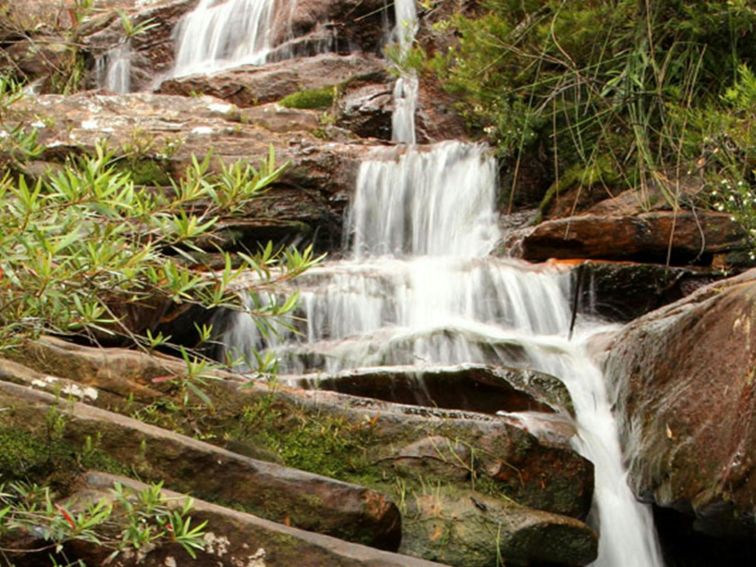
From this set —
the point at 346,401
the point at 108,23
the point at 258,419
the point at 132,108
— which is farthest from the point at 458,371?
the point at 108,23

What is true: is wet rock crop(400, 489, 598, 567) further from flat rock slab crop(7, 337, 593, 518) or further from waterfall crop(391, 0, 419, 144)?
waterfall crop(391, 0, 419, 144)

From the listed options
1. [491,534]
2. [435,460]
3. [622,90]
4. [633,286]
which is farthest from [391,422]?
[622,90]

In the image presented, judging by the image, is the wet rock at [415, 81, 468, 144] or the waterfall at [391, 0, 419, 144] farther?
the waterfall at [391, 0, 419, 144]

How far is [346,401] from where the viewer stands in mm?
4730

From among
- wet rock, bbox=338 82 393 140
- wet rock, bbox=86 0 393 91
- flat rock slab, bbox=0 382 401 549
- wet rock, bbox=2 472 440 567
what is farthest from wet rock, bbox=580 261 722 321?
wet rock, bbox=86 0 393 91

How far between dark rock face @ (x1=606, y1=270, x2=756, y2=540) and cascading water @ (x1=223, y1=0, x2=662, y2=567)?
276 mm

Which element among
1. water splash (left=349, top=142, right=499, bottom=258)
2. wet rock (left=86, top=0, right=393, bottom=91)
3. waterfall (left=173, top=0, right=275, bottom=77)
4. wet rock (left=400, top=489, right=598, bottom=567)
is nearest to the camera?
wet rock (left=400, top=489, right=598, bottom=567)

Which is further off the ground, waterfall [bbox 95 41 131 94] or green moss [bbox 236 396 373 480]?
waterfall [bbox 95 41 131 94]

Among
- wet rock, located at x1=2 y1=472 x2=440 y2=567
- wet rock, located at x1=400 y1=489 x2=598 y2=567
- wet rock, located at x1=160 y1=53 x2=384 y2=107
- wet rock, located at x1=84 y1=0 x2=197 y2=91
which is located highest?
wet rock, located at x1=84 y1=0 x2=197 y2=91

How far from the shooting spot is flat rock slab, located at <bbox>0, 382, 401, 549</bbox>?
349 cm

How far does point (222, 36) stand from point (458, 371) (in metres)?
10.7

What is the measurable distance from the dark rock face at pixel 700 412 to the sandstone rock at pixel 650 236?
2.22 meters

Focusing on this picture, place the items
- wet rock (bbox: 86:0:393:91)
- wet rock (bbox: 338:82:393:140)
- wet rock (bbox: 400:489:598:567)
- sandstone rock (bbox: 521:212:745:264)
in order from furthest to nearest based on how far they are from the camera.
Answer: wet rock (bbox: 86:0:393:91) < wet rock (bbox: 338:82:393:140) < sandstone rock (bbox: 521:212:745:264) < wet rock (bbox: 400:489:598:567)

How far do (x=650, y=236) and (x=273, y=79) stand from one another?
6561 millimetres
